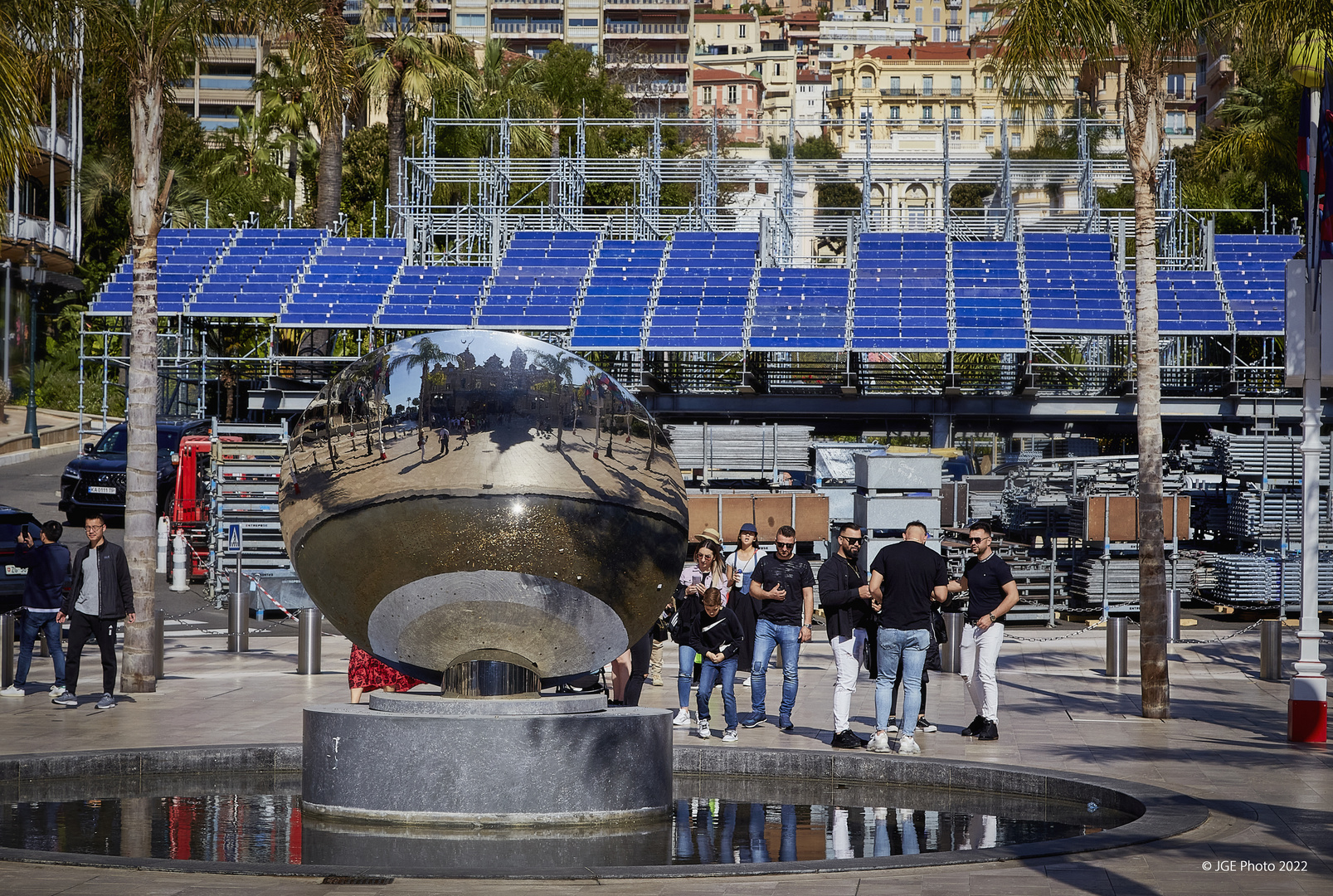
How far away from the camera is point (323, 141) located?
3569 centimetres

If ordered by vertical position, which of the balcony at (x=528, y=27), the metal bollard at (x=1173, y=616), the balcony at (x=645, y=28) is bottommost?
the metal bollard at (x=1173, y=616)

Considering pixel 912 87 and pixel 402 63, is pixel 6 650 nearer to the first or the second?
pixel 402 63

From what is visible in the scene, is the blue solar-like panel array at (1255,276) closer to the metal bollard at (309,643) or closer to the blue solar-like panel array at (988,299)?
the blue solar-like panel array at (988,299)

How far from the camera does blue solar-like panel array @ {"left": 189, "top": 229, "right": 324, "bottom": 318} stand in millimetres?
34250

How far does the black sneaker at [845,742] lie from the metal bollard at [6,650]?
7.80m

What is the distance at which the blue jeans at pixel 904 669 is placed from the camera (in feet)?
37.4

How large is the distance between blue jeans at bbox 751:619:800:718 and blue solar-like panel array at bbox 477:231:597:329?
21.3 meters

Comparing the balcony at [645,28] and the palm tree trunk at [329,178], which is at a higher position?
the balcony at [645,28]

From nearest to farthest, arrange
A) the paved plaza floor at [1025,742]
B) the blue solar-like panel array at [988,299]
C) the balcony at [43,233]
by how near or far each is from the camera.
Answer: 1. the paved plaza floor at [1025,742]
2. the blue solar-like panel array at [988,299]
3. the balcony at [43,233]

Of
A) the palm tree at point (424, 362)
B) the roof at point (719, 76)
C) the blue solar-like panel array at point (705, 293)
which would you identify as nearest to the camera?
the palm tree at point (424, 362)

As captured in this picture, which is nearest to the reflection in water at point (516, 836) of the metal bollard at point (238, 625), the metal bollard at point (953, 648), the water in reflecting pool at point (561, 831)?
the water in reflecting pool at point (561, 831)

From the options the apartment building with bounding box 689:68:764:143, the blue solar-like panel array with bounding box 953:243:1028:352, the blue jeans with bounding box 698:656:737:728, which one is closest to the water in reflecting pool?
the blue jeans with bounding box 698:656:737:728

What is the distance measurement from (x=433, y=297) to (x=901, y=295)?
35.8 ft

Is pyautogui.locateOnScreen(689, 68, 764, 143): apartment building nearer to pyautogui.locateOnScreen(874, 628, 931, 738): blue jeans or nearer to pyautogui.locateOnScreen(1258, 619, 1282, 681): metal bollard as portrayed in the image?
pyautogui.locateOnScreen(1258, 619, 1282, 681): metal bollard
